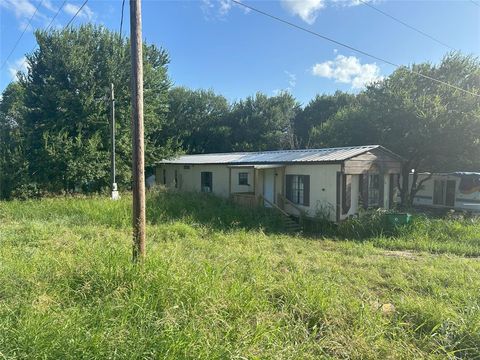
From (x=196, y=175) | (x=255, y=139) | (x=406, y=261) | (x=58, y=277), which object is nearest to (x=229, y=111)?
(x=255, y=139)

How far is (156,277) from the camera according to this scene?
3938mm

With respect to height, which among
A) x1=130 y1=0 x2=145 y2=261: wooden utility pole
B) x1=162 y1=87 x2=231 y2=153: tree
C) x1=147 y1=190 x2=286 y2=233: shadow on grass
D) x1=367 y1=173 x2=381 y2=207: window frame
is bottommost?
x1=147 y1=190 x2=286 y2=233: shadow on grass

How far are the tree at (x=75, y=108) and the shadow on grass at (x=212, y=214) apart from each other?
537cm

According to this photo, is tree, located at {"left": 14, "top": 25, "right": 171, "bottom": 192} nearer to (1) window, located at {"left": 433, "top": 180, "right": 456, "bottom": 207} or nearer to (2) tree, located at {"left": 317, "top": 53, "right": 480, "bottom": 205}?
(2) tree, located at {"left": 317, "top": 53, "right": 480, "bottom": 205}

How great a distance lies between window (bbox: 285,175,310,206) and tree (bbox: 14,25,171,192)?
33.5ft

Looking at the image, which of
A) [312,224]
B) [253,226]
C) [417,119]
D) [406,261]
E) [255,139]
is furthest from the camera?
[255,139]

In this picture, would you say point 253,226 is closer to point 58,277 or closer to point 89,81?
point 58,277

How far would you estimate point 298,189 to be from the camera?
13844mm

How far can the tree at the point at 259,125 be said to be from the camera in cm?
3044

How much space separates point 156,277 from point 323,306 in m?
2.16

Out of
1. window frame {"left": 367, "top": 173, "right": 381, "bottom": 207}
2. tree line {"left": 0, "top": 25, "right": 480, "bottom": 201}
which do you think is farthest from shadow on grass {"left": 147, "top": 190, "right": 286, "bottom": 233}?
tree line {"left": 0, "top": 25, "right": 480, "bottom": 201}

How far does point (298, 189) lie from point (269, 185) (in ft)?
6.56

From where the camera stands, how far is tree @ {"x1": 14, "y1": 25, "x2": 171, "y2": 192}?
16.5m

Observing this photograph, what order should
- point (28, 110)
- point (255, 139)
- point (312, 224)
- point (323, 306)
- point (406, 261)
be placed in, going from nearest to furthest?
point (323, 306) < point (406, 261) < point (312, 224) < point (28, 110) < point (255, 139)
